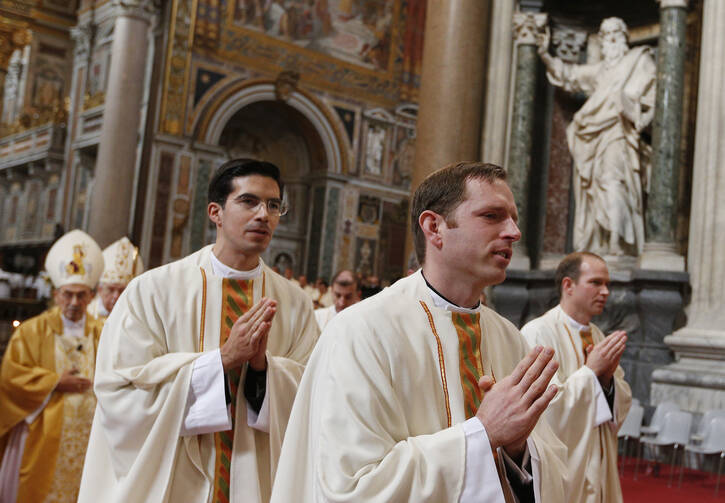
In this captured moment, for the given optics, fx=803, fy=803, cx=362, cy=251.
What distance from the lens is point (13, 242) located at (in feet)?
74.1

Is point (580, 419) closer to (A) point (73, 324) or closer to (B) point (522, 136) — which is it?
(A) point (73, 324)

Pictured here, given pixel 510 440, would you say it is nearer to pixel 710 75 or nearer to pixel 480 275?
pixel 480 275

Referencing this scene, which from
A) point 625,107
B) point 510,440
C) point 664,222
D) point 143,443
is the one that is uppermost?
point 625,107

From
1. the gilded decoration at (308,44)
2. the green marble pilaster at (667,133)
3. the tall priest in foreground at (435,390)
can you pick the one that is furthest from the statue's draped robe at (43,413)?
the gilded decoration at (308,44)

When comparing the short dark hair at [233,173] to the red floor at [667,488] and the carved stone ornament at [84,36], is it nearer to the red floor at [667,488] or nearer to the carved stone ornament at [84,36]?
the red floor at [667,488]

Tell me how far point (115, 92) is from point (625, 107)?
1149cm

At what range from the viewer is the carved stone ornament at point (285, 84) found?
18188mm

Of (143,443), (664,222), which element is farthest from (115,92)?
(143,443)

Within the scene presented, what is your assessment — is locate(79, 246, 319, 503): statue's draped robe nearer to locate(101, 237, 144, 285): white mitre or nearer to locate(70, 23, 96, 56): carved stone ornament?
locate(101, 237, 144, 285): white mitre

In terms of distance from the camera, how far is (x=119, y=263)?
622 cm

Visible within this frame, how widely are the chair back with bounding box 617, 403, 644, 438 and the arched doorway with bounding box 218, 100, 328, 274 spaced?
13.6m

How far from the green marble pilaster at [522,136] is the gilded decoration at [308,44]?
10488 mm

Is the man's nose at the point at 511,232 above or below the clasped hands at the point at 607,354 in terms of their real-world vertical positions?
above

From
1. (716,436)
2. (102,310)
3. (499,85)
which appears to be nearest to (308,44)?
(499,85)
